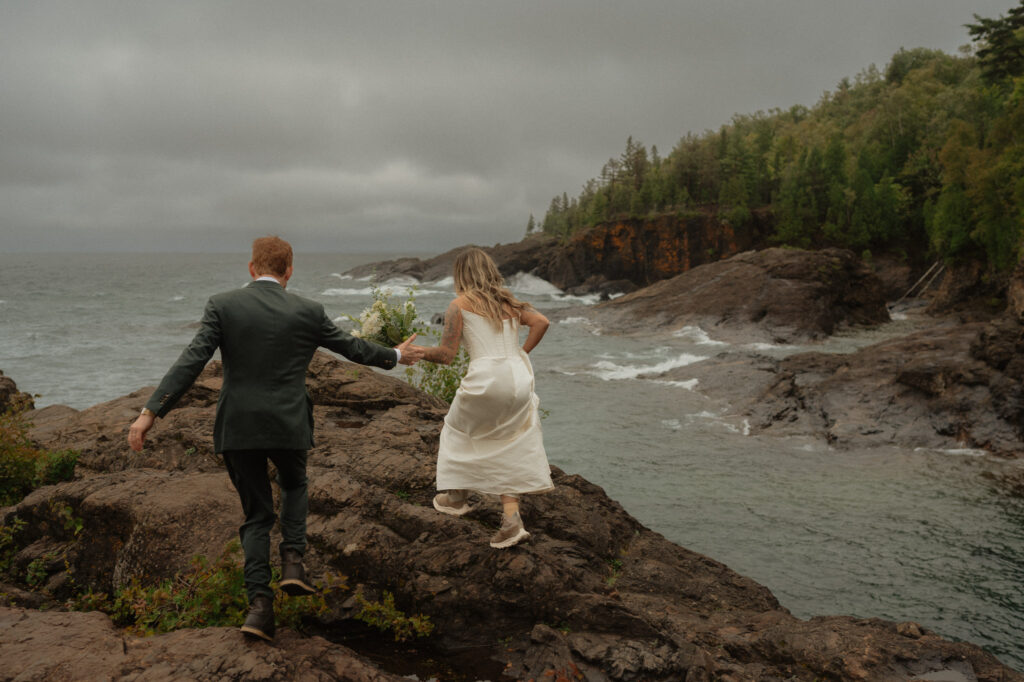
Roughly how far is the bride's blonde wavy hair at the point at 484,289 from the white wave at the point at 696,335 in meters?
30.2

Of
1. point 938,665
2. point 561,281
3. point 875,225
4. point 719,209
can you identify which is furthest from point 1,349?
point 875,225

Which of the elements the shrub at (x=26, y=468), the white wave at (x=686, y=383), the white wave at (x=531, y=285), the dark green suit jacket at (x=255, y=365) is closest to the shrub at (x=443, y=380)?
the shrub at (x=26, y=468)

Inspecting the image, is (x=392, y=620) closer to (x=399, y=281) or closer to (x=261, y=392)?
(x=261, y=392)

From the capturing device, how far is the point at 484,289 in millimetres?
5164

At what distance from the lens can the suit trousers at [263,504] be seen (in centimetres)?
405

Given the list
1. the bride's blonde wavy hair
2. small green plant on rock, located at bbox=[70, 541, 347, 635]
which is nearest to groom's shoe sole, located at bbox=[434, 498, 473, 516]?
small green plant on rock, located at bbox=[70, 541, 347, 635]

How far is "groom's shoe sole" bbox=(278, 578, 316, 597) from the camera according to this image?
416cm

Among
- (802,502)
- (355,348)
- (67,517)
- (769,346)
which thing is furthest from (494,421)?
(769,346)

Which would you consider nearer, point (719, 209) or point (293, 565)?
point (293, 565)

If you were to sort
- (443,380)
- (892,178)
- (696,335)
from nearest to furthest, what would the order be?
(443,380)
(696,335)
(892,178)

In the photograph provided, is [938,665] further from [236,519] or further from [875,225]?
[875,225]

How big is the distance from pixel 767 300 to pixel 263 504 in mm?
37952

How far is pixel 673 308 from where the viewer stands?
135 feet

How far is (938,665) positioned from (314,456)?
5.75 m
